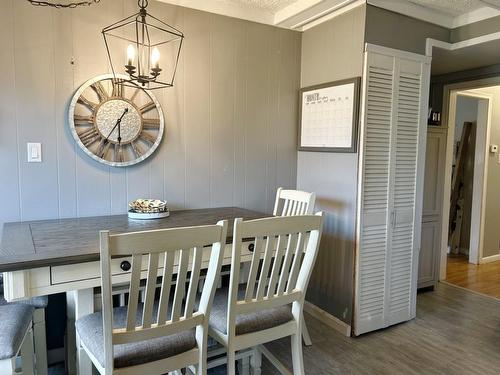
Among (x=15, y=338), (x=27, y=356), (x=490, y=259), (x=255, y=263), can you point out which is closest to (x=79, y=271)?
(x=15, y=338)

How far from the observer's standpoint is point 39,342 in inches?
74.5

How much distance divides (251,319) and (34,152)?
5.21 feet

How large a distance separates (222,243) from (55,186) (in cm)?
136

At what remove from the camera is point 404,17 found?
2658 millimetres

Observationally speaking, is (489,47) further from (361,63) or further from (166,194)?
(166,194)

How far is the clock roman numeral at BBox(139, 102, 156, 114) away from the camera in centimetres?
247

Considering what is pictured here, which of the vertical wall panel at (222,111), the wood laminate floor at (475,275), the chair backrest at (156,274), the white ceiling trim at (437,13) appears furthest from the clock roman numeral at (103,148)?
the wood laminate floor at (475,275)

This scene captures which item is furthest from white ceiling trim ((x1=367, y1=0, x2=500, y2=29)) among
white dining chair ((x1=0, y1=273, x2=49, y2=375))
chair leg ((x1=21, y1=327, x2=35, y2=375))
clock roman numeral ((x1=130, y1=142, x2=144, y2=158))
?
chair leg ((x1=21, y1=327, x2=35, y2=375))

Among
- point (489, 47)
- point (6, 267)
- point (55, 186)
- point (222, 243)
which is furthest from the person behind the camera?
point (489, 47)

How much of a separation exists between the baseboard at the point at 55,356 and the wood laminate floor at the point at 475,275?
356 centimetres

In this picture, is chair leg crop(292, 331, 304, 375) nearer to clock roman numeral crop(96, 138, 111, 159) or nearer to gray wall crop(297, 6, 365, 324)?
gray wall crop(297, 6, 365, 324)

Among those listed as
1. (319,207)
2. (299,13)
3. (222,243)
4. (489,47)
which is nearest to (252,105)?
(299,13)

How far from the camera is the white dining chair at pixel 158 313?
50.2 inches

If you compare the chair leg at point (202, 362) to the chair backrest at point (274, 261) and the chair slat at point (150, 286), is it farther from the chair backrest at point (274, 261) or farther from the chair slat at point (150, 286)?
the chair slat at point (150, 286)
